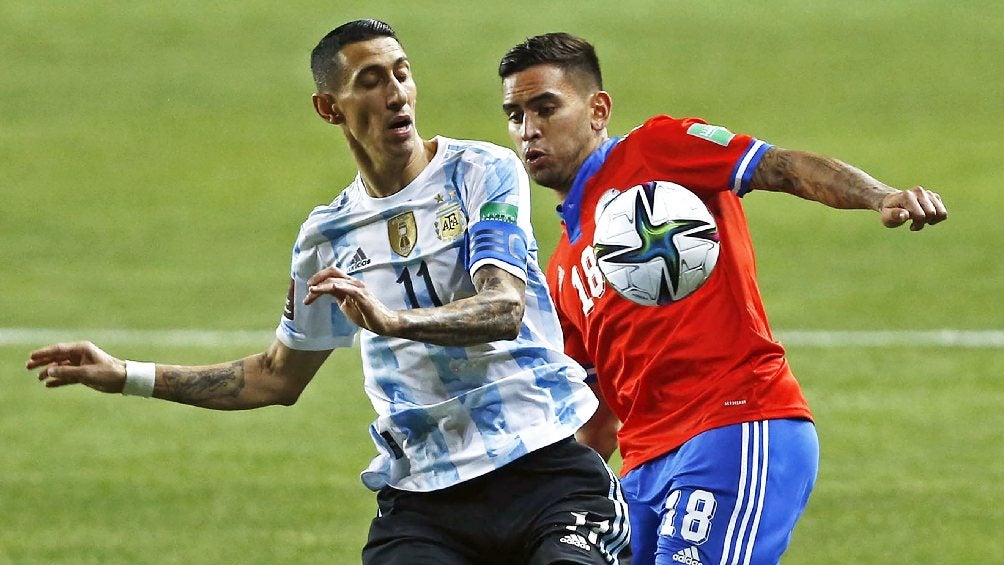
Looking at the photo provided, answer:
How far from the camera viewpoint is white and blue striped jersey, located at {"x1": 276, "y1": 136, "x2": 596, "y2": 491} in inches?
235

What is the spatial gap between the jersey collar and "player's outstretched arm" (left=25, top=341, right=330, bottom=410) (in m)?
1.28

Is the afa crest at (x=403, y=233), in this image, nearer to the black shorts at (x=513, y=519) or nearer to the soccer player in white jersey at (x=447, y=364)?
the soccer player in white jersey at (x=447, y=364)

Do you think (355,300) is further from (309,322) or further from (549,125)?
(549,125)

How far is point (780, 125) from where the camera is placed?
22391 millimetres

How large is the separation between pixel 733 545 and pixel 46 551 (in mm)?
5258

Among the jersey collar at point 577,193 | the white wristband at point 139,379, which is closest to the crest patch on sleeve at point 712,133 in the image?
the jersey collar at point 577,193

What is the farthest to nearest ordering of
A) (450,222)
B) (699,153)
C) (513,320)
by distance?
(699,153), (450,222), (513,320)

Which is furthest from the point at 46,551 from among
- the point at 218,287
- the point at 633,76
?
the point at 633,76

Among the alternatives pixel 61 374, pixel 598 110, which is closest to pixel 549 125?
pixel 598 110

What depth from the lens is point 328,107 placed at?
6.37 metres

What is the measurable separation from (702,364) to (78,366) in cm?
243

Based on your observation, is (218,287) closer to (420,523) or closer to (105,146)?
(105,146)

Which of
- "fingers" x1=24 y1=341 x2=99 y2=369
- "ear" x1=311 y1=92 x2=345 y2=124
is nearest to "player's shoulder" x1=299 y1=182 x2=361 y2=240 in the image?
"ear" x1=311 y1=92 x2=345 y2=124

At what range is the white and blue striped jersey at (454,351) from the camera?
5957 mm
